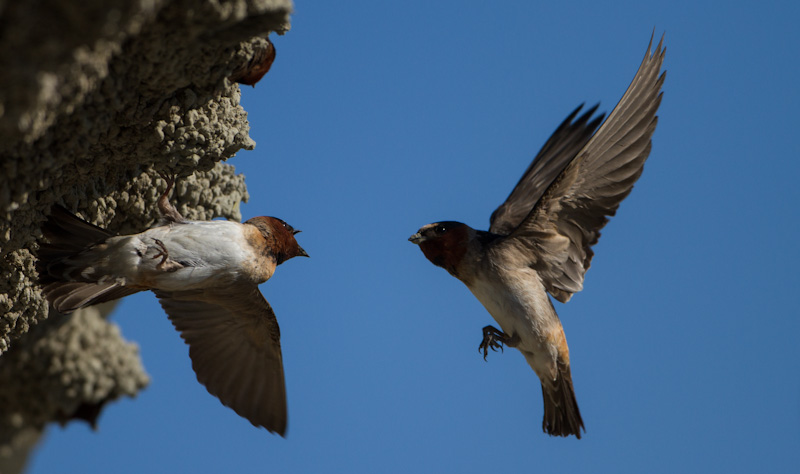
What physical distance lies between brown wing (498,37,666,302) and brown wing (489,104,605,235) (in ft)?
2.97

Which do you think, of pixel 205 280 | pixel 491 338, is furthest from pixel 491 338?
pixel 205 280

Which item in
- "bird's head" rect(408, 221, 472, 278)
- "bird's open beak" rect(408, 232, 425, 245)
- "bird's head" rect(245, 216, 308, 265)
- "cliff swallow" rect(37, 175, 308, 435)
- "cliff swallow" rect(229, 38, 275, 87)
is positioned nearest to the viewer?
"cliff swallow" rect(229, 38, 275, 87)

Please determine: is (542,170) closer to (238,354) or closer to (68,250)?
(238,354)

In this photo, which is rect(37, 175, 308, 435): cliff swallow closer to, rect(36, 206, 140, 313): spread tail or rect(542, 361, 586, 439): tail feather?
rect(36, 206, 140, 313): spread tail

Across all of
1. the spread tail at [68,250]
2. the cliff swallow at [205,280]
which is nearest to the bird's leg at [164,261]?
the cliff swallow at [205,280]

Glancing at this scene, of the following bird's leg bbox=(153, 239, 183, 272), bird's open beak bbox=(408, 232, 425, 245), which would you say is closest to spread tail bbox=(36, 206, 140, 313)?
bird's leg bbox=(153, 239, 183, 272)

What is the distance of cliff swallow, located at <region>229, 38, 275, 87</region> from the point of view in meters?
3.94

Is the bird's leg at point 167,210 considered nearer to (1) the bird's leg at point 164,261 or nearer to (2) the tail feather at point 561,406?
(1) the bird's leg at point 164,261

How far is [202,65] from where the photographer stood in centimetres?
349

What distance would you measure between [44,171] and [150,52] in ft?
2.23

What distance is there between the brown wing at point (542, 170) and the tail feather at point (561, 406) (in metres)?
1.18

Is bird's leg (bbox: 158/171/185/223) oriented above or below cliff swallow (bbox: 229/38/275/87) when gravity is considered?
below

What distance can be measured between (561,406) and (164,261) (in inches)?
110

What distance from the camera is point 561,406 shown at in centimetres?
546
